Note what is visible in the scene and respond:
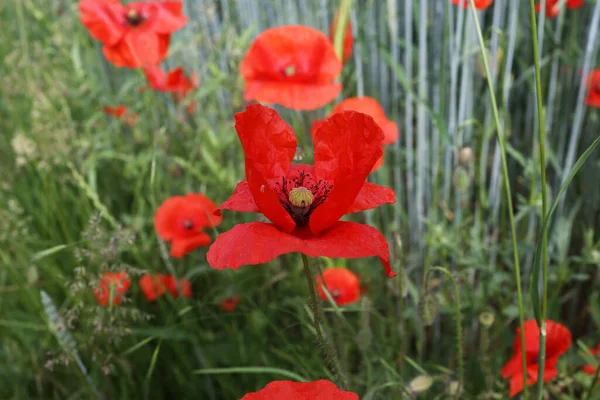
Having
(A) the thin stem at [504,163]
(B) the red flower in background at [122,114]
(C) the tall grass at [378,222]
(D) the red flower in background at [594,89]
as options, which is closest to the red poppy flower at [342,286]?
(C) the tall grass at [378,222]

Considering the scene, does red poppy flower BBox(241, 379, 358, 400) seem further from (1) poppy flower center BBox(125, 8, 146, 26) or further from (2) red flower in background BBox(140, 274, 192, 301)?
(1) poppy flower center BBox(125, 8, 146, 26)

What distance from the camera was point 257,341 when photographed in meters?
1.24

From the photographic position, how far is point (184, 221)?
1.21 meters

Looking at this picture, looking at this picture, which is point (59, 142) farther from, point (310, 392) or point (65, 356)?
point (310, 392)

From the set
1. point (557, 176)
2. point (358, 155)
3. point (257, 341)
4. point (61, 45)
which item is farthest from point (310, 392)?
point (61, 45)

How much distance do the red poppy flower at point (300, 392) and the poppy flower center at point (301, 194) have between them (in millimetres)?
162

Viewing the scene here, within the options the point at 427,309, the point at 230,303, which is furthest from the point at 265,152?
the point at 230,303

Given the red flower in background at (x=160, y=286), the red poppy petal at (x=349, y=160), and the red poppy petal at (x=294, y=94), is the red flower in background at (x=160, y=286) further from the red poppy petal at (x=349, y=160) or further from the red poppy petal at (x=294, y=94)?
the red poppy petal at (x=349, y=160)

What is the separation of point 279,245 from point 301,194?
0.30 ft

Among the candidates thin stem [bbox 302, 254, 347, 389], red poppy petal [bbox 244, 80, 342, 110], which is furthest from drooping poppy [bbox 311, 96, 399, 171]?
thin stem [bbox 302, 254, 347, 389]

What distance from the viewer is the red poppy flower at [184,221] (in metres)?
1.20

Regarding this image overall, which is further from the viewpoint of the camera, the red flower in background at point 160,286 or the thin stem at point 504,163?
the red flower in background at point 160,286

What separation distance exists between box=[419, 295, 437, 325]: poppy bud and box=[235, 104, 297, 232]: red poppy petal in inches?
11.7

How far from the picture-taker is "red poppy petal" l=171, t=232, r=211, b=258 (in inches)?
47.4
